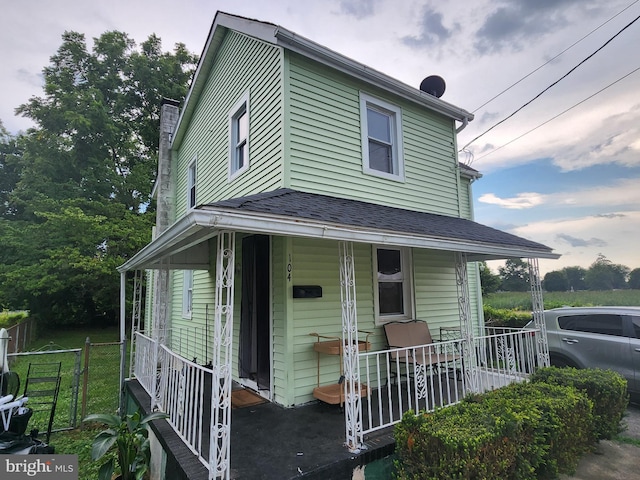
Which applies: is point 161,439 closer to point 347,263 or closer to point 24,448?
point 24,448

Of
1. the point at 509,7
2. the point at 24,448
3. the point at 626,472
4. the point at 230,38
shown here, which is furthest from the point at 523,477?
the point at 509,7

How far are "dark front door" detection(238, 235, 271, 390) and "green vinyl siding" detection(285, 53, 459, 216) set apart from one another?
1.35 metres

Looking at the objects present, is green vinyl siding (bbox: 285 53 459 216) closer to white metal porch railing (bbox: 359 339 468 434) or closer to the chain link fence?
white metal porch railing (bbox: 359 339 468 434)

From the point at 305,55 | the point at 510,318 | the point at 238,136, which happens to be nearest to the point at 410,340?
the point at 305,55

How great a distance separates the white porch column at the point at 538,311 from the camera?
597cm

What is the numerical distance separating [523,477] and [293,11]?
32.7 ft

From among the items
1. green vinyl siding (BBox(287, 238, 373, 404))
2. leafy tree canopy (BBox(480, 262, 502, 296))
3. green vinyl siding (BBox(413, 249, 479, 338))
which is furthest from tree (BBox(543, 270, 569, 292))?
green vinyl siding (BBox(287, 238, 373, 404))

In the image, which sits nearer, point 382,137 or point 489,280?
point 382,137

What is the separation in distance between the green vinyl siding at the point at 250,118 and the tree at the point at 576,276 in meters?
20.8

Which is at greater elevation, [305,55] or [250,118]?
[305,55]

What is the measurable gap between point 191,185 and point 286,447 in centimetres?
794

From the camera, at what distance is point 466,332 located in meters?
5.16

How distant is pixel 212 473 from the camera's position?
259cm

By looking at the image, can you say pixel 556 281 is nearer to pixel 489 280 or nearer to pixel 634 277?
pixel 634 277
